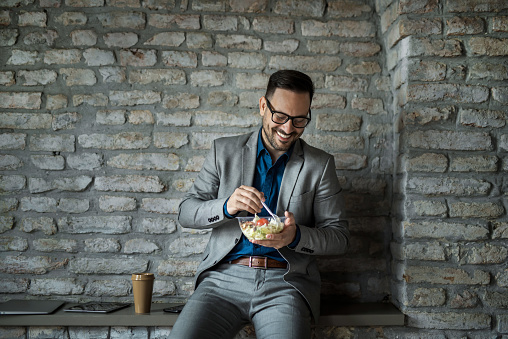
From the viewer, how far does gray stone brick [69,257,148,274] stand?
2730 millimetres

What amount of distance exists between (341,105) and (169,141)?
109 centimetres

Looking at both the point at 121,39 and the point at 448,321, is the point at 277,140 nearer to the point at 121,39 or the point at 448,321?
the point at 121,39

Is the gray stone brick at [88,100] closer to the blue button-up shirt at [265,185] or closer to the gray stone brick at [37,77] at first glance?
the gray stone brick at [37,77]

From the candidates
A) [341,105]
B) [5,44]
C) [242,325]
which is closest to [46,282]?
[242,325]

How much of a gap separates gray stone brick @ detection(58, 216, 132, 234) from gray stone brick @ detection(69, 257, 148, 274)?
17 centimetres

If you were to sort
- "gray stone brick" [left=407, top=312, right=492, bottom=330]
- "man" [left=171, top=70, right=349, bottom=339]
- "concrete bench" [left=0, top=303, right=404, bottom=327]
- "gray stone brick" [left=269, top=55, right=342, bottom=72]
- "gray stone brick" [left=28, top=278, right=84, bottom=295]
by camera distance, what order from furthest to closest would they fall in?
1. "gray stone brick" [left=269, top=55, right=342, bottom=72]
2. "gray stone brick" [left=28, top=278, right=84, bottom=295]
3. "gray stone brick" [left=407, top=312, right=492, bottom=330]
4. "concrete bench" [left=0, top=303, right=404, bottom=327]
5. "man" [left=171, top=70, right=349, bottom=339]

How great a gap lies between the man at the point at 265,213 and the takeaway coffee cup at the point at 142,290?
0.92 feet

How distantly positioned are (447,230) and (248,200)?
3.99ft

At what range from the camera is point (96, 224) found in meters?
2.75

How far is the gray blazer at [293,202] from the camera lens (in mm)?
2244

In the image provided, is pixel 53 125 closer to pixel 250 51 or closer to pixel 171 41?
pixel 171 41

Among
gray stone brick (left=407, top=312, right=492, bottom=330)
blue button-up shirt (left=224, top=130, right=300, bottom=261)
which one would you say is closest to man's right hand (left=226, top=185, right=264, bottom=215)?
blue button-up shirt (left=224, top=130, right=300, bottom=261)

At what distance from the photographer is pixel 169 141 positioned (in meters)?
2.78

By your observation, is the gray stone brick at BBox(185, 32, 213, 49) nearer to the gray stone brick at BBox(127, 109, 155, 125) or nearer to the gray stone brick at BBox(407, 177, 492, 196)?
the gray stone brick at BBox(127, 109, 155, 125)
